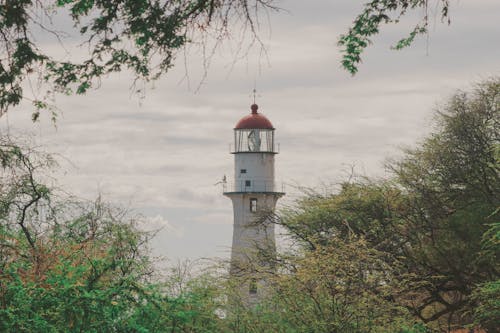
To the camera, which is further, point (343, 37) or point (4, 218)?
point (4, 218)

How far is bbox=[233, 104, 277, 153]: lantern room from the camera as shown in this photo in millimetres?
46000

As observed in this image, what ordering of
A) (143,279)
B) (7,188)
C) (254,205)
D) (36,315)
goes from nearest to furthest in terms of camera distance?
(36,315), (7,188), (143,279), (254,205)

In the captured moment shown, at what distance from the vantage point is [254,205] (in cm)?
4575

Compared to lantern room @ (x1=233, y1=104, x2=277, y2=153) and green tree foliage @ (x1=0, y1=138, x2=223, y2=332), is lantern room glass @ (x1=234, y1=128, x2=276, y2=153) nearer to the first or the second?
lantern room @ (x1=233, y1=104, x2=277, y2=153)

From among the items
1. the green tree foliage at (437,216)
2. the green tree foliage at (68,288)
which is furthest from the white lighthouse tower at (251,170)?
the green tree foliage at (68,288)

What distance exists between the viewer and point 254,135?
151 feet

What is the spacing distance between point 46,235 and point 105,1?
223 inches

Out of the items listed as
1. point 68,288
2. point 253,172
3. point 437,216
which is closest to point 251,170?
point 253,172

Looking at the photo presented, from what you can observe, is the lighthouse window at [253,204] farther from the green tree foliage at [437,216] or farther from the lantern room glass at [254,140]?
the green tree foliage at [437,216]

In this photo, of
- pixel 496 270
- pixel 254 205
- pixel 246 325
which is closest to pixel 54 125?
pixel 246 325

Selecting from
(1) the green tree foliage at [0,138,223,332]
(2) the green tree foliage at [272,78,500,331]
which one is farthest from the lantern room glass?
(1) the green tree foliage at [0,138,223,332]

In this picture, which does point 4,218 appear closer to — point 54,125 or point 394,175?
point 54,125

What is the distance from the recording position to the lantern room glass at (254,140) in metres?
46.1

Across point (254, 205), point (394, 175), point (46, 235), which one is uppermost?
point (254, 205)
